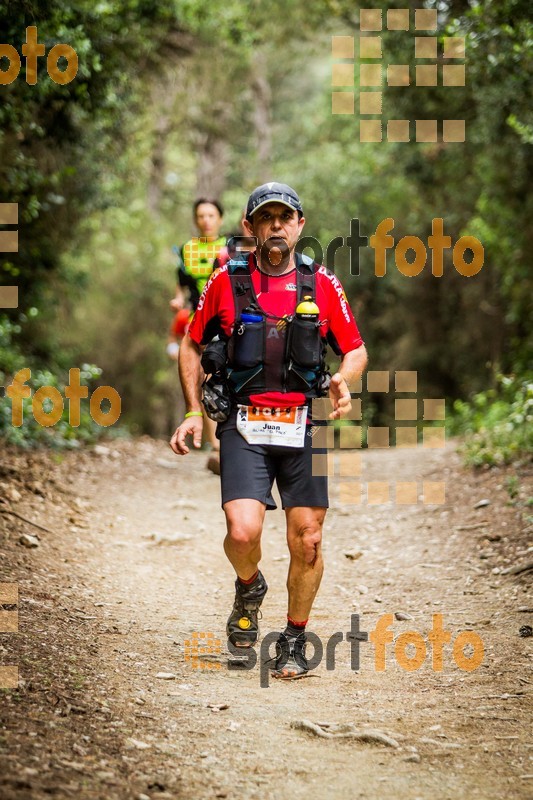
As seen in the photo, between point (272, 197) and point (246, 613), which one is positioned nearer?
point (272, 197)

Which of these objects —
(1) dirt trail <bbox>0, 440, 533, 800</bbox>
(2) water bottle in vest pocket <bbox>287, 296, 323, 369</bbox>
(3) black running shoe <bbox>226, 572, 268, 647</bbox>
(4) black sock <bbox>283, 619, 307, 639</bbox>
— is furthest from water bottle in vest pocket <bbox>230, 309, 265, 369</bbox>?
(1) dirt trail <bbox>0, 440, 533, 800</bbox>

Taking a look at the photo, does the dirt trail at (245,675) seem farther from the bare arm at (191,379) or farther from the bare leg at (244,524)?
the bare arm at (191,379)

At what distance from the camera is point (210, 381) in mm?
4742

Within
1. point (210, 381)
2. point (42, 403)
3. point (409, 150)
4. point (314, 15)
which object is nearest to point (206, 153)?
point (314, 15)

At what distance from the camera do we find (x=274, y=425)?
465cm

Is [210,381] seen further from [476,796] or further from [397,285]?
[397,285]

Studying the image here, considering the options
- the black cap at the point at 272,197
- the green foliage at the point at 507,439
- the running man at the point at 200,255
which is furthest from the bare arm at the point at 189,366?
the running man at the point at 200,255

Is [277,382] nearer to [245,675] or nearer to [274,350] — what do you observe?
[274,350]

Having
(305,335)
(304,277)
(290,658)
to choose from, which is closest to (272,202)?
(304,277)

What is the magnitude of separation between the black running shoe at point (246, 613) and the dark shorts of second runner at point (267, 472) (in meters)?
0.50

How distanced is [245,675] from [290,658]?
24cm

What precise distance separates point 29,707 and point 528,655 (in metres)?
2.62

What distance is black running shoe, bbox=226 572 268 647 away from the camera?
4883 millimetres

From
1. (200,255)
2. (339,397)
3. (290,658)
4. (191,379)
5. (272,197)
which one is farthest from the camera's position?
(200,255)
